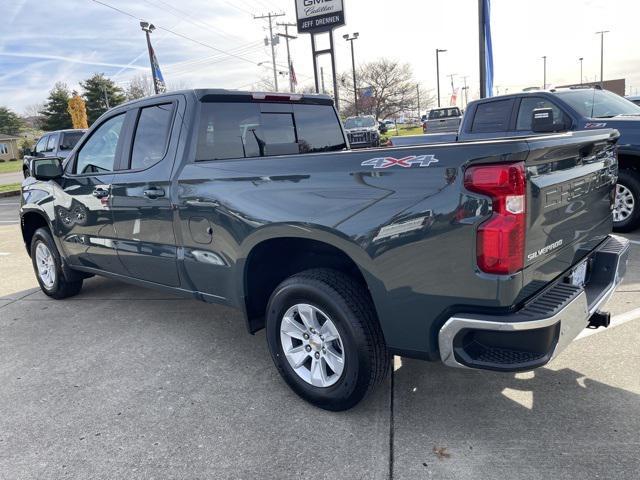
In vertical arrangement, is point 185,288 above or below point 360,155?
below

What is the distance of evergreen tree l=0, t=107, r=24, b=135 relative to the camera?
8012 cm

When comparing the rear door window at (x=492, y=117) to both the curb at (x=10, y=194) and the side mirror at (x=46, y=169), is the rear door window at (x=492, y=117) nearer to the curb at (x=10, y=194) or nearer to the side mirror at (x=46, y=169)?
the side mirror at (x=46, y=169)

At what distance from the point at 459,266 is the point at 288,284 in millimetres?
1087

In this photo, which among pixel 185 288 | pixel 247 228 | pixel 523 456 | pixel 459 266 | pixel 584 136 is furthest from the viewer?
pixel 185 288

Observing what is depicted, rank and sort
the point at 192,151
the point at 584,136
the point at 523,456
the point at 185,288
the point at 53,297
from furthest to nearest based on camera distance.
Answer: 1. the point at 53,297
2. the point at 185,288
3. the point at 192,151
4. the point at 584,136
5. the point at 523,456

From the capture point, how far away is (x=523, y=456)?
8.24ft

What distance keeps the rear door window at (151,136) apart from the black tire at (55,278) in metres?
1.93

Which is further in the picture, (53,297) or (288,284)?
(53,297)

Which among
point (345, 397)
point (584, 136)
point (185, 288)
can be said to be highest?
point (584, 136)

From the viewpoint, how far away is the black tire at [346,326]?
272 cm

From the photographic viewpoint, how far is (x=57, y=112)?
62375mm

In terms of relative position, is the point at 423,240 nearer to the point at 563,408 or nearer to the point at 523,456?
the point at 523,456

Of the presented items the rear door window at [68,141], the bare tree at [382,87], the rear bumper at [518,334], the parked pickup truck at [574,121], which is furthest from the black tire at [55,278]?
the bare tree at [382,87]

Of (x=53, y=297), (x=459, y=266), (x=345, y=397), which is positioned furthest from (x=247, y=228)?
(x=53, y=297)
